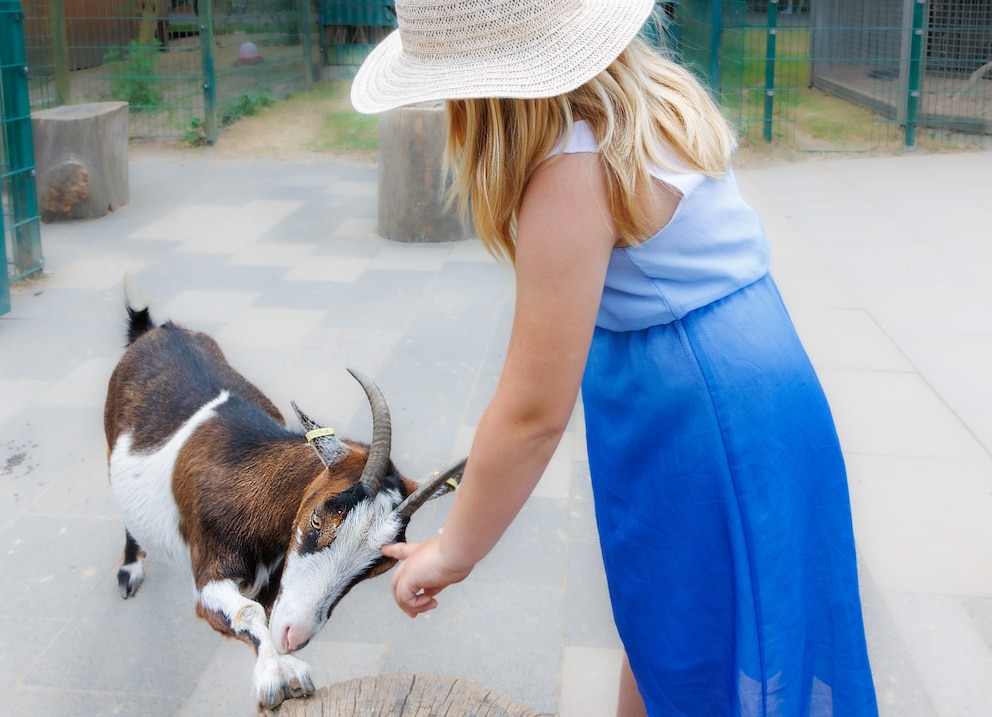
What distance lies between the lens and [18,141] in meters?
6.55

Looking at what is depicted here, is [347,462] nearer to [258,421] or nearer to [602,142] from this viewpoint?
[258,421]

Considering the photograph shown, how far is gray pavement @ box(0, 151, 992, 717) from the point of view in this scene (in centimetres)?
318

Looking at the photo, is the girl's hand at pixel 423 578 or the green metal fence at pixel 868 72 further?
the green metal fence at pixel 868 72

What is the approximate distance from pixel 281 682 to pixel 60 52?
10.4 meters

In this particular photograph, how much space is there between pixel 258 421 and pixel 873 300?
14.4 ft

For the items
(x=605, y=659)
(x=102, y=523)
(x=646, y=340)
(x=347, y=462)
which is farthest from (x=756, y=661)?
(x=102, y=523)

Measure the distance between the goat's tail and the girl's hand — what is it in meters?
2.18

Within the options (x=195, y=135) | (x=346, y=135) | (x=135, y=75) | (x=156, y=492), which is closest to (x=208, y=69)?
(x=195, y=135)

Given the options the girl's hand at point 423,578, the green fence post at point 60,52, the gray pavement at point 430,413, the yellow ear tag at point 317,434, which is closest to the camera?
the girl's hand at point 423,578

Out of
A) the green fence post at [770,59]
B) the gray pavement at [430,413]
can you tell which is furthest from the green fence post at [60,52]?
the green fence post at [770,59]

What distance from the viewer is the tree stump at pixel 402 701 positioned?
2.01m

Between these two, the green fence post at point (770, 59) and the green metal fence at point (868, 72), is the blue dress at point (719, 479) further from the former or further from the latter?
the green fence post at point (770, 59)

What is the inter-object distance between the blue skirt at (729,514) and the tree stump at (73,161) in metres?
7.22

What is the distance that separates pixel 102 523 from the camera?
3.95 metres
